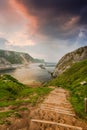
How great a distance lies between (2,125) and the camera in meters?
13.0

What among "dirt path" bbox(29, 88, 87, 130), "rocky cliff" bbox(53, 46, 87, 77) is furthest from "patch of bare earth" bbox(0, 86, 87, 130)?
"rocky cliff" bbox(53, 46, 87, 77)

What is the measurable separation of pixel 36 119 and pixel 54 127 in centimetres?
208

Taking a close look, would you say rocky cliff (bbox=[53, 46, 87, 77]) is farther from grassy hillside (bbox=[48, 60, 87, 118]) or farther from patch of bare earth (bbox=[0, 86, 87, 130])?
patch of bare earth (bbox=[0, 86, 87, 130])

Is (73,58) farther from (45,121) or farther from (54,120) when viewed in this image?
(45,121)

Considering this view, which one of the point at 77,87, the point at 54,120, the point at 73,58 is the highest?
the point at 73,58

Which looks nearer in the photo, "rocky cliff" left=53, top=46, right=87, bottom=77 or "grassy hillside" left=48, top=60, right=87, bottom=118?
"grassy hillside" left=48, top=60, right=87, bottom=118

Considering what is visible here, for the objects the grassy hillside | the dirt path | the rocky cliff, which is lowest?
the dirt path

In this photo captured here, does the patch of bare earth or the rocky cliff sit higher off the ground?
the rocky cliff

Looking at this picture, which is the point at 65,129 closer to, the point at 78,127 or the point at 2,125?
the point at 78,127

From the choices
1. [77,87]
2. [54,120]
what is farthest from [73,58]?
[54,120]

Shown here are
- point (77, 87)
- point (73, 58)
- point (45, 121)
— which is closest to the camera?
point (45, 121)

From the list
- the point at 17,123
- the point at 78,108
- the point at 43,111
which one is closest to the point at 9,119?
the point at 17,123

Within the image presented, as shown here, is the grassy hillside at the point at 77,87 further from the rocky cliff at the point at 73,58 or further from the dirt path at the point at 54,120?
the rocky cliff at the point at 73,58

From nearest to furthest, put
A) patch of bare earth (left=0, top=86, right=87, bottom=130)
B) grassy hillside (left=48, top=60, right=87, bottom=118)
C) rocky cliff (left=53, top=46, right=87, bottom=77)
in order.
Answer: patch of bare earth (left=0, top=86, right=87, bottom=130) < grassy hillside (left=48, top=60, right=87, bottom=118) < rocky cliff (left=53, top=46, right=87, bottom=77)
